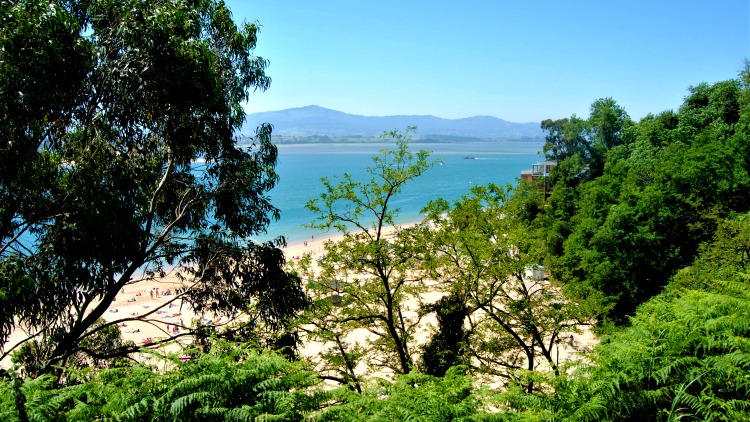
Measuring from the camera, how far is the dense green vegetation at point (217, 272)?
3.44m

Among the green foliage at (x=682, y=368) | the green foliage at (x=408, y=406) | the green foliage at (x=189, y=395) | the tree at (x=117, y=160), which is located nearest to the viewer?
the green foliage at (x=189, y=395)

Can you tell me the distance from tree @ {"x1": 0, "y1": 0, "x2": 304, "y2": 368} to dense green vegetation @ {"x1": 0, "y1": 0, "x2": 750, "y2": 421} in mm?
26

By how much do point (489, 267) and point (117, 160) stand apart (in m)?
6.82

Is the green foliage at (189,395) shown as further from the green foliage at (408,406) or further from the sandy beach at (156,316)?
the sandy beach at (156,316)

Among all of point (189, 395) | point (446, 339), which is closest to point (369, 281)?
point (446, 339)

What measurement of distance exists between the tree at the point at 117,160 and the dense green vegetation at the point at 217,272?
0.09ft

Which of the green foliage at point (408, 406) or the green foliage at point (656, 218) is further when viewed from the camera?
the green foliage at point (656, 218)

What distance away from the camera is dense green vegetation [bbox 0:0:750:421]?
11.3ft

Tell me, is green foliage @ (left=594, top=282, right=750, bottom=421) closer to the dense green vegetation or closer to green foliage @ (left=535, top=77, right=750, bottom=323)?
the dense green vegetation

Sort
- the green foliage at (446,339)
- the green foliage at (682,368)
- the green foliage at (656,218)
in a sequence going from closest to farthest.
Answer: the green foliage at (682,368)
the green foliage at (446,339)
the green foliage at (656,218)


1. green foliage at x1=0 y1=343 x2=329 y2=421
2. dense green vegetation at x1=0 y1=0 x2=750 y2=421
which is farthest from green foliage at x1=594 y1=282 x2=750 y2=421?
green foliage at x1=0 y1=343 x2=329 y2=421

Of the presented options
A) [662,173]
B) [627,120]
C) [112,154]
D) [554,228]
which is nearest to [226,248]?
[112,154]

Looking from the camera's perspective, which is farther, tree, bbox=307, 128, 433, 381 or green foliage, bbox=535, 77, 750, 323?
green foliage, bbox=535, 77, 750, 323

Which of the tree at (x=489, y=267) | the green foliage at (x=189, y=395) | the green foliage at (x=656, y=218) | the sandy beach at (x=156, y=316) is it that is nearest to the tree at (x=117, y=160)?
the green foliage at (x=189, y=395)
